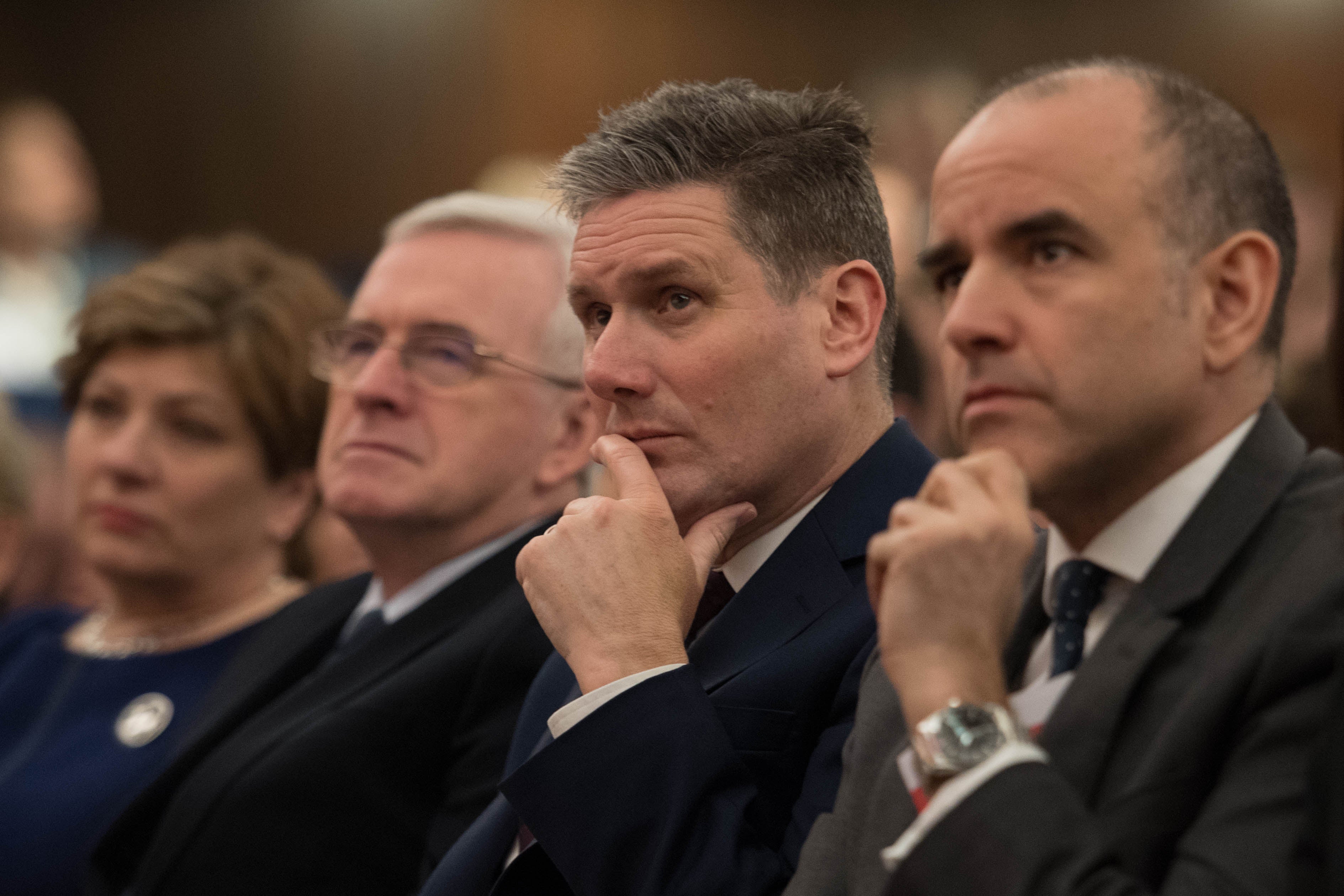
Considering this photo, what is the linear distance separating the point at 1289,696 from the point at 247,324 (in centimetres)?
237

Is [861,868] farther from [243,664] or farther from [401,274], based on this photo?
[243,664]

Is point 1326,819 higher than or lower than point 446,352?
higher

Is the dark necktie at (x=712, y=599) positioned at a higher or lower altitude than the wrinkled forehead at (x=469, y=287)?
lower

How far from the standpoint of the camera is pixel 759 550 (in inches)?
69.1

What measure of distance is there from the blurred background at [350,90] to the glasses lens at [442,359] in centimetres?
314

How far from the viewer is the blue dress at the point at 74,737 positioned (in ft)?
8.48

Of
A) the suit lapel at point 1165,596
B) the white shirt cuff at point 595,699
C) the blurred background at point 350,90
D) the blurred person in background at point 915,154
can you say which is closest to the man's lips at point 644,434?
the white shirt cuff at point 595,699

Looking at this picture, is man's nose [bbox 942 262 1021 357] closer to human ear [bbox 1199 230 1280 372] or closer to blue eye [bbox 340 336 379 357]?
human ear [bbox 1199 230 1280 372]

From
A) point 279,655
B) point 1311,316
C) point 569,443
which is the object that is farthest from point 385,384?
point 1311,316

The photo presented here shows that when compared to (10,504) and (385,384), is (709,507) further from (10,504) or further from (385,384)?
(10,504)

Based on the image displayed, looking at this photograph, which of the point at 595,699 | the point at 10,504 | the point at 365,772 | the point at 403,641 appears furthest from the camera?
the point at 10,504

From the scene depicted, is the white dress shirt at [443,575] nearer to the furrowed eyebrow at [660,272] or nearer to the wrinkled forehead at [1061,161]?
the furrowed eyebrow at [660,272]

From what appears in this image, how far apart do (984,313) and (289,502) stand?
211 cm

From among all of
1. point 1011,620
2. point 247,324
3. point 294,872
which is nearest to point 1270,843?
point 1011,620
